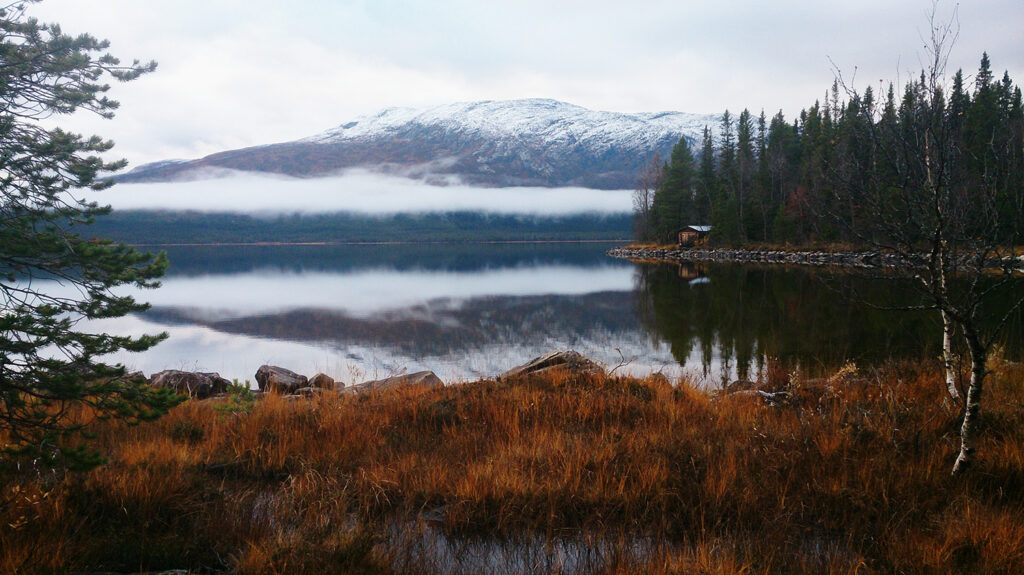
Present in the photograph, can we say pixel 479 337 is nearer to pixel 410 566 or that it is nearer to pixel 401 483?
pixel 401 483

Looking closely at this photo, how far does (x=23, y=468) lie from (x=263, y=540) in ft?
9.11

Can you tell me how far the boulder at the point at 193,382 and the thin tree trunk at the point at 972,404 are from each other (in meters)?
11.1

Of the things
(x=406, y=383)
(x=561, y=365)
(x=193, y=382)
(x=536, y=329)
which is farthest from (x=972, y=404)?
(x=536, y=329)

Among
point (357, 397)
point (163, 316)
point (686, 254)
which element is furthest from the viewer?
point (686, 254)

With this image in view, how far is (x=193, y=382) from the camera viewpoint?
1109 centimetres

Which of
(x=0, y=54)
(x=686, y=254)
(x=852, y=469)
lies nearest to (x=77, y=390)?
(x=0, y=54)

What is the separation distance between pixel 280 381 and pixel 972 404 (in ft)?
37.9

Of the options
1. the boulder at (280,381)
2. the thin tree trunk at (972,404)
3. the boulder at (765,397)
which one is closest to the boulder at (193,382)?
the boulder at (280,381)

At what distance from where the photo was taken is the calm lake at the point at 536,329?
51.2 feet

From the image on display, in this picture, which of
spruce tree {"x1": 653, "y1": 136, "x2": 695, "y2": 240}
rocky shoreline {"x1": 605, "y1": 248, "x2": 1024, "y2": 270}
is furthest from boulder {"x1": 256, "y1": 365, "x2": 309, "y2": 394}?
spruce tree {"x1": 653, "y1": 136, "x2": 695, "y2": 240}

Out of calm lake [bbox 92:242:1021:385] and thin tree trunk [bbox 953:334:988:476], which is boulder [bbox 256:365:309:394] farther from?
thin tree trunk [bbox 953:334:988:476]

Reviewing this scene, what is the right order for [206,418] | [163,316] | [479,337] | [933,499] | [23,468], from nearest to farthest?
[933,499]
[23,468]
[206,418]
[479,337]
[163,316]

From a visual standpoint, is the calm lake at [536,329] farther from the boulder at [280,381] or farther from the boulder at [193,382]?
the boulder at [193,382]

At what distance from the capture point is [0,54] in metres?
5.21
